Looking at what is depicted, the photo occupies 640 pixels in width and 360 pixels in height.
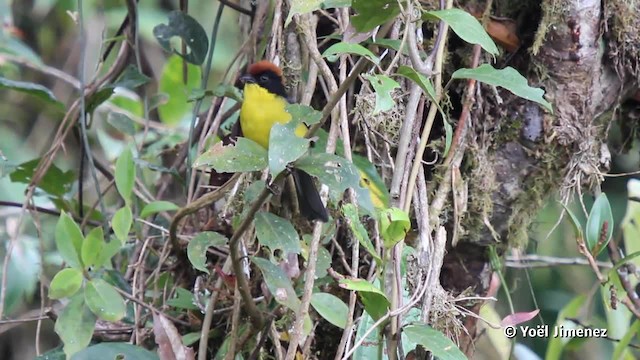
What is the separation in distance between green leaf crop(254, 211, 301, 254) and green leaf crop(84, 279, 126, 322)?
0.38m

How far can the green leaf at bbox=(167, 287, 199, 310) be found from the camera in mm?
1926

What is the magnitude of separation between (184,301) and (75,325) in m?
0.26

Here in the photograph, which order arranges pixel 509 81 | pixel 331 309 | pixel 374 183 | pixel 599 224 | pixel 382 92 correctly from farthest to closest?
pixel 599 224
pixel 374 183
pixel 331 309
pixel 509 81
pixel 382 92

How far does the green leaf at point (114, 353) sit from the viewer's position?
1.77 m

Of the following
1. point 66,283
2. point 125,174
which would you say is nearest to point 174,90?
point 125,174

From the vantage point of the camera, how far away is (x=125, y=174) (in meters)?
2.06

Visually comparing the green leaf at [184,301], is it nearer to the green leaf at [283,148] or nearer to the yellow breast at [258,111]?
the yellow breast at [258,111]

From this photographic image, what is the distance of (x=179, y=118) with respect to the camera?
3.29 metres

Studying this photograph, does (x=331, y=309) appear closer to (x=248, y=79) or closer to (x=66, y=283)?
(x=66, y=283)

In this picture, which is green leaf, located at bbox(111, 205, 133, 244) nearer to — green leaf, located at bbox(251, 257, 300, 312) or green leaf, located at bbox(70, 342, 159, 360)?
green leaf, located at bbox(70, 342, 159, 360)

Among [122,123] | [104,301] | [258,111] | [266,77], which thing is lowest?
[104,301]

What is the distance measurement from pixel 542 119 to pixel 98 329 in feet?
4.12

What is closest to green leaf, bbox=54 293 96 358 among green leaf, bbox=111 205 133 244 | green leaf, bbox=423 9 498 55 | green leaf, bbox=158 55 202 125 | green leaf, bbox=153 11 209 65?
green leaf, bbox=111 205 133 244

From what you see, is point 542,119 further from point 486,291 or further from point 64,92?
point 64,92
